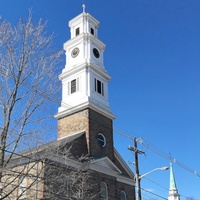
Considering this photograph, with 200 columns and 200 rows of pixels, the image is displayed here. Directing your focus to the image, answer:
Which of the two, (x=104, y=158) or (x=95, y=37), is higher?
(x=95, y=37)

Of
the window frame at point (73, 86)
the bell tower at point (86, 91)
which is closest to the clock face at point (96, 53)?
the bell tower at point (86, 91)

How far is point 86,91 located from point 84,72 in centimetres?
217

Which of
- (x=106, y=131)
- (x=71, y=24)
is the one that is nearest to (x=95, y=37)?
(x=71, y=24)

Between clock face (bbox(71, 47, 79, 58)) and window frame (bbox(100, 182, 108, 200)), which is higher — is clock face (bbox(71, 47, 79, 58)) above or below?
above

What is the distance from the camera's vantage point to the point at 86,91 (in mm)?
35156

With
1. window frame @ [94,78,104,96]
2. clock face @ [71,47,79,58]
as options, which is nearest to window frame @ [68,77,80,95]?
window frame @ [94,78,104,96]

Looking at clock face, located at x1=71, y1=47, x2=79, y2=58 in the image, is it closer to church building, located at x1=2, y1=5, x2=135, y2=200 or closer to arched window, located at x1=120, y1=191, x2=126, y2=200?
church building, located at x1=2, y1=5, x2=135, y2=200

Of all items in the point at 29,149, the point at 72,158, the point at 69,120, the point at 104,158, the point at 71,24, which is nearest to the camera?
the point at 29,149

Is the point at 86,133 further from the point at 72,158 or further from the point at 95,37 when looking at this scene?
the point at 95,37

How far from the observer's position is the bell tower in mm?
33906

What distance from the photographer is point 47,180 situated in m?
17.2

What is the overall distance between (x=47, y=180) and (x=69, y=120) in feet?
58.0

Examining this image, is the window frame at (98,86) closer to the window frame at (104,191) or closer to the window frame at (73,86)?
the window frame at (73,86)

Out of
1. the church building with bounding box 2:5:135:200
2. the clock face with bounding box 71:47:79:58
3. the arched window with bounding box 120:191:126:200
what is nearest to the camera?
the church building with bounding box 2:5:135:200
